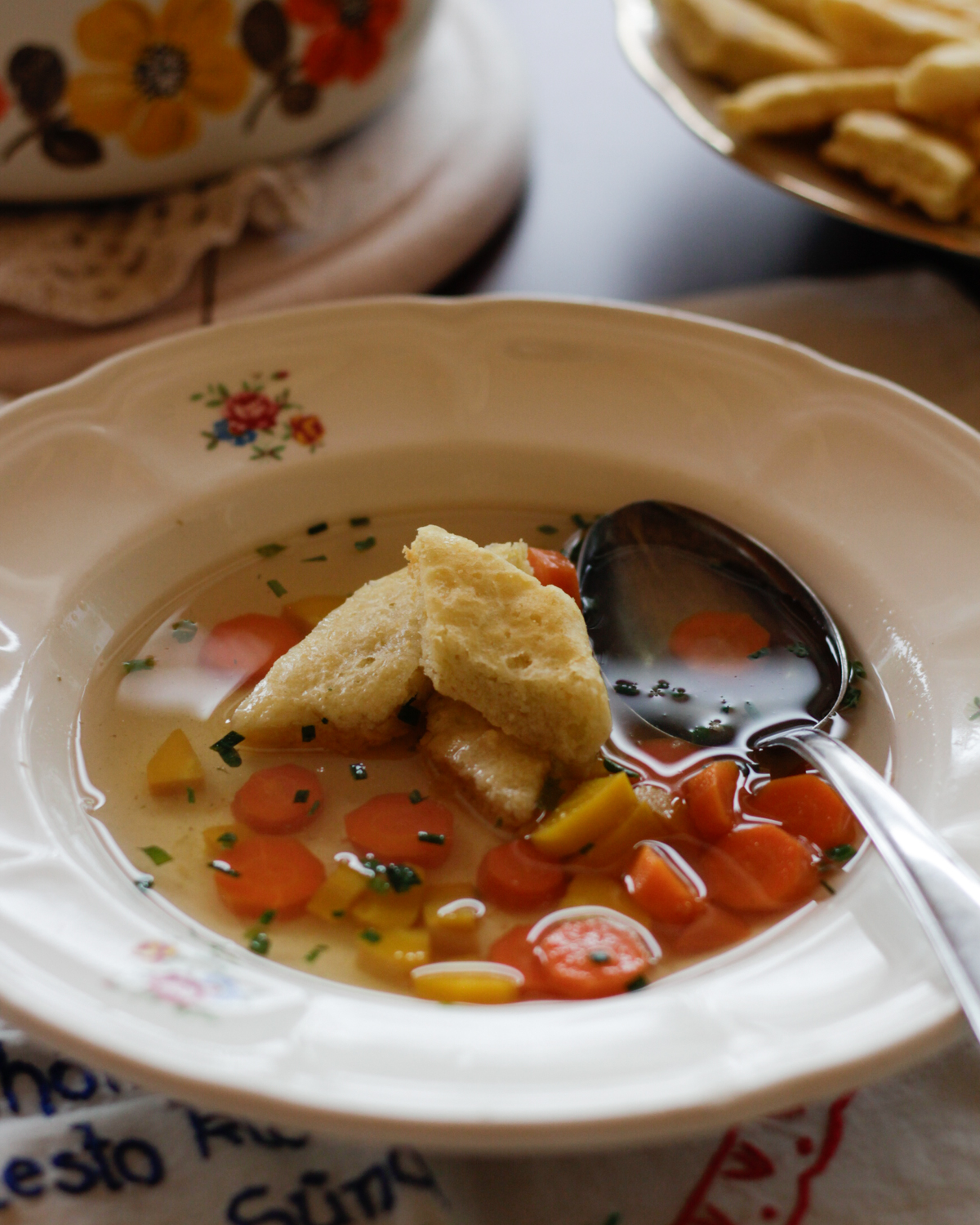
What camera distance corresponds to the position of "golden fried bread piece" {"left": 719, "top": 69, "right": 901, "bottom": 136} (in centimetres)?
195

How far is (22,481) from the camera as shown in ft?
5.10

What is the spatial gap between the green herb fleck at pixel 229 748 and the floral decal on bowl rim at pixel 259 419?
0.45 m

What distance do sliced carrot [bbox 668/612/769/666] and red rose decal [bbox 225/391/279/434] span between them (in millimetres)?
698

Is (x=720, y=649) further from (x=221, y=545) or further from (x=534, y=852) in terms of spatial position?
(x=221, y=545)

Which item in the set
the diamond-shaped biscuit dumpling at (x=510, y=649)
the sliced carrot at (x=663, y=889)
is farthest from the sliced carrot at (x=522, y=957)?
the diamond-shaped biscuit dumpling at (x=510, y=649)

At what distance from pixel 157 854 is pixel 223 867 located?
0.08 m

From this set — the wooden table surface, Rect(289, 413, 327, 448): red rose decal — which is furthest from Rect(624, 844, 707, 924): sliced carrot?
the wooden table surface

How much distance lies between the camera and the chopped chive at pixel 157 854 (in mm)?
1331

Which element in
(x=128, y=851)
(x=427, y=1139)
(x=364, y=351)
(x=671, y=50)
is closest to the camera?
(x=427, y=1139)

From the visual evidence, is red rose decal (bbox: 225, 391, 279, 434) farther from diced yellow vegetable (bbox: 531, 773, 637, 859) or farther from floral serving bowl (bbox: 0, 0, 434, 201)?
diced yellow vegetable (bbox: 531, 773, 637, 859)

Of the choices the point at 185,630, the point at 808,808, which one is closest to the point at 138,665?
the point at 185,630

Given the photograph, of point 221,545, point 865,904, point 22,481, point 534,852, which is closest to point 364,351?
point 221,545

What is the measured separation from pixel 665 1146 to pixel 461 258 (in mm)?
1727

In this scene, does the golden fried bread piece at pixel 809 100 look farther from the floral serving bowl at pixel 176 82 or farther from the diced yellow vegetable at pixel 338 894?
the diced yellow vegetable at pixel 338 894
